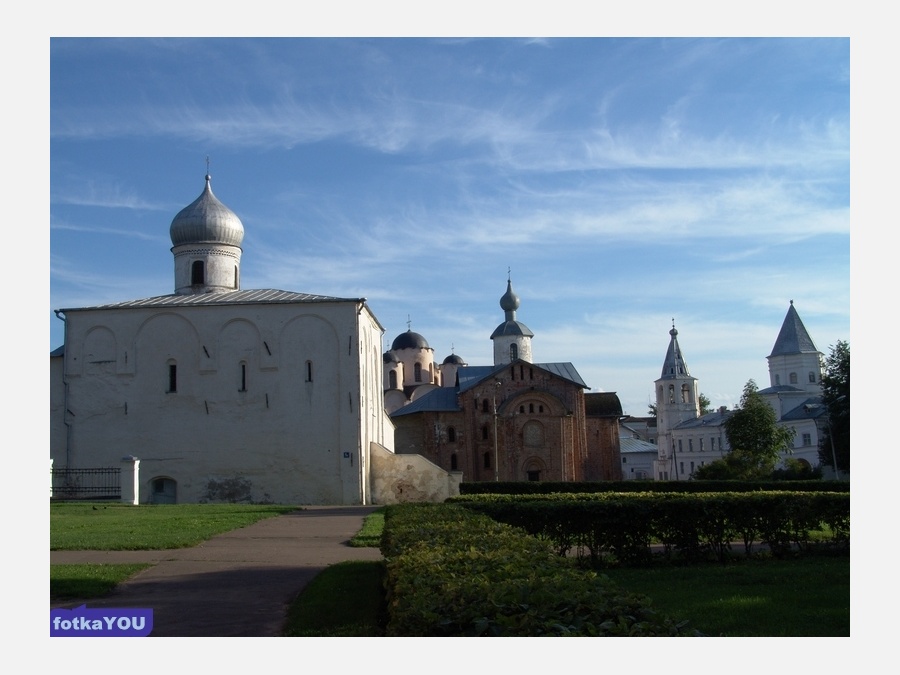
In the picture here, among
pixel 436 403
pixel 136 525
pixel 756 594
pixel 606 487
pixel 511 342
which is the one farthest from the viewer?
pixel 511 342

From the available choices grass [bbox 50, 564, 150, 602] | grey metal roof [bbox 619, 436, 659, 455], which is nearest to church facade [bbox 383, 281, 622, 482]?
grey metal roof [bbox 619, 436, 659, 455]

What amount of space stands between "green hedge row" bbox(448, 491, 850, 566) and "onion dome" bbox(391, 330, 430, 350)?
49108mm

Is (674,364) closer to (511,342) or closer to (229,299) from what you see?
(511,342)

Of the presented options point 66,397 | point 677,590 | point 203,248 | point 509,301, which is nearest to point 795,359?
point 509,301

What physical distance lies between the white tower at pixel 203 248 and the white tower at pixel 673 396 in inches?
2017

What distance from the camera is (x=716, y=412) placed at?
75188 millimetres

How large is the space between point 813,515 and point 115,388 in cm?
2407

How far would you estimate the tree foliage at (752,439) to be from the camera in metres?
41.4

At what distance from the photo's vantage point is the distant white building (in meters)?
68.8

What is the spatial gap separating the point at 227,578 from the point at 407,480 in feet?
67.1

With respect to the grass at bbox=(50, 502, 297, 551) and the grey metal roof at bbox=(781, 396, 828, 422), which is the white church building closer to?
the grass at bbox=(50, 502, 297, 551)

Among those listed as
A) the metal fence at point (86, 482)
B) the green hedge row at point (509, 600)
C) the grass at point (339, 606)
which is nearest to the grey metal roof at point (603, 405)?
the metal fence at point (86, 482)

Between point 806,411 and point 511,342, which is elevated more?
point 511,342

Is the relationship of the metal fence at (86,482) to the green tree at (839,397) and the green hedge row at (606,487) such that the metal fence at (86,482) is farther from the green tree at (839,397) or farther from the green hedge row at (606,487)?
the green tree at (839,397)
